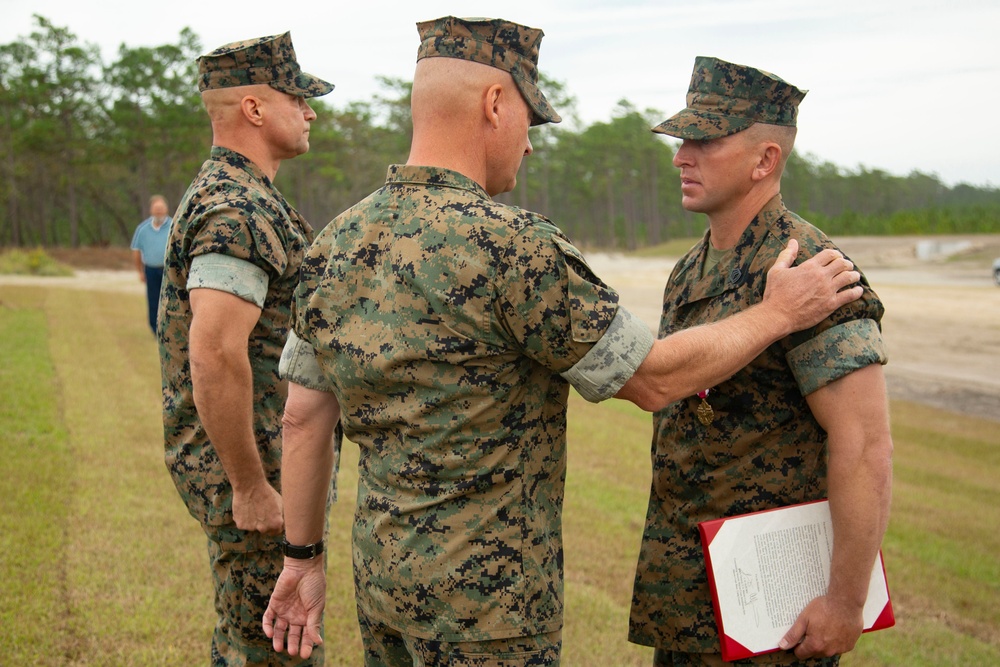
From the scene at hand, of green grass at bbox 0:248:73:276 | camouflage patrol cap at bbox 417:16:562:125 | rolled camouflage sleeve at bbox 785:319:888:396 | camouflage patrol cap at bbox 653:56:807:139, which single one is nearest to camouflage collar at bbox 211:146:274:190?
camouflage patrol cap at bbox 417:16:562:125

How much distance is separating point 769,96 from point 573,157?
73050 mm

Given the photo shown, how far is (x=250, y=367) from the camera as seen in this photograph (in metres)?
2.53

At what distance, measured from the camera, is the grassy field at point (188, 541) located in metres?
3.91

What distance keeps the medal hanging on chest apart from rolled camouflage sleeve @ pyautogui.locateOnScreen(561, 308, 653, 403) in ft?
1.91

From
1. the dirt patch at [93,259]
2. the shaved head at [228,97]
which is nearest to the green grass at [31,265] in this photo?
the dirt patch at [93,259]

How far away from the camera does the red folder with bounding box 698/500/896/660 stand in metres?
2.06

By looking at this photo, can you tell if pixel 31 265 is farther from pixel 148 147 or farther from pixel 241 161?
pixel 241 161

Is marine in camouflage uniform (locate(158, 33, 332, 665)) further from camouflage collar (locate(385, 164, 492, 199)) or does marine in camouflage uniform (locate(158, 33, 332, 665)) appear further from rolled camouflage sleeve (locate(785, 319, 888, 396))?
rolled camouflage sleeve (locate(785, 319, 888, 396))

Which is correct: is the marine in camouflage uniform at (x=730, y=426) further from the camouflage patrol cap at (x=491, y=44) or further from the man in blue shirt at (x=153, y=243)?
the man in blue shirt at (x=153, y=243)

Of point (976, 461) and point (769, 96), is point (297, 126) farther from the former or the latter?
point (976, 461)

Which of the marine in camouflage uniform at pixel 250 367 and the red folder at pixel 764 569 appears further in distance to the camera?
the marine in camouflage uniform at pixel 250 367

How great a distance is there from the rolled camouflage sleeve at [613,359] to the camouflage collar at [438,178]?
0.41m

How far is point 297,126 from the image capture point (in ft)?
9.55

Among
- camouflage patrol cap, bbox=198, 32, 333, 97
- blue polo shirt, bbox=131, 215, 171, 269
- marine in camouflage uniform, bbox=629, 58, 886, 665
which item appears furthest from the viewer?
blue polo shirt, bbox=131, 215, 171, 269
